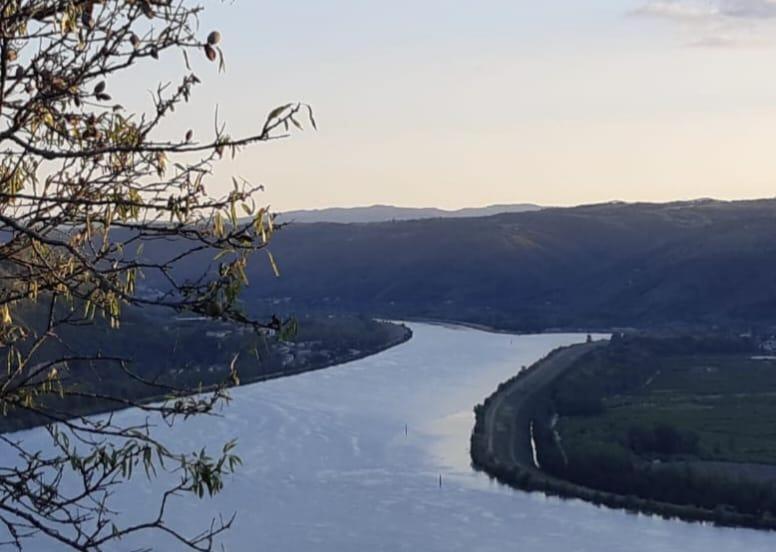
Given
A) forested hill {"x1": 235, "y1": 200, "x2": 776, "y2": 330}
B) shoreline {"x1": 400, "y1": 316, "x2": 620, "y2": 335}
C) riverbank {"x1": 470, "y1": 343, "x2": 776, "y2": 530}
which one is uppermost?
forested hill {"x1": 235, "y1": 200, "x2": 776, "y2": 330}

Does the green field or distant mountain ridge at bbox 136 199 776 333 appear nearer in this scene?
the green field

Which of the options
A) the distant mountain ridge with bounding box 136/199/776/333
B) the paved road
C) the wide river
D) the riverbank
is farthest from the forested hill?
the wide river

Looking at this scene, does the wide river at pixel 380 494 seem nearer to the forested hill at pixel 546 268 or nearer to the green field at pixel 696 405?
the green field at pixel 696 405

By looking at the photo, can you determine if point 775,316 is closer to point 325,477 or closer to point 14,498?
point 325,477

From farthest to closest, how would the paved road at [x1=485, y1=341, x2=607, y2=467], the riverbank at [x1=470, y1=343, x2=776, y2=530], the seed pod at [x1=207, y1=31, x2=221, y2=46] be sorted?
the paved road at [x1=485, y1=341, x2=607, y2=467] < the riverbank at [x1=470, y1=343, x2=776, y2=530] < the seed pod at [x1=207, y1=31, x2=221, y2=46]

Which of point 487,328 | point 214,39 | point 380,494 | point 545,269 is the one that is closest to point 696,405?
point 380,494

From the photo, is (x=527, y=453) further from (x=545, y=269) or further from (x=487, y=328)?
(x=545, y=269)

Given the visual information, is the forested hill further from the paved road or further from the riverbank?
the riverbank

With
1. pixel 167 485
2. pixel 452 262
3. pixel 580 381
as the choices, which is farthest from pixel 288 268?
pixel 167 485
